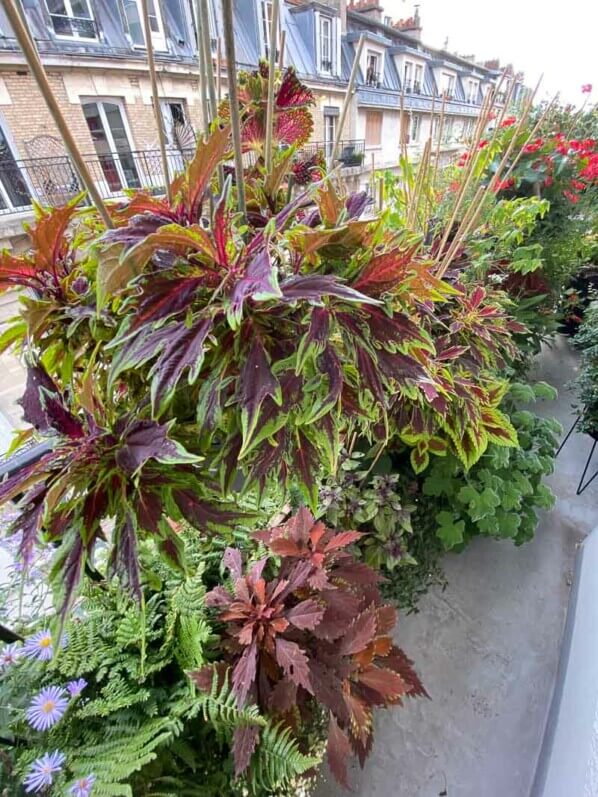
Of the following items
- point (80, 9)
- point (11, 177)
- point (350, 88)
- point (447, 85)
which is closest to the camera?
point (350, 88)

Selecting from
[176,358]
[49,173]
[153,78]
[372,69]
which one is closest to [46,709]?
[176,358]

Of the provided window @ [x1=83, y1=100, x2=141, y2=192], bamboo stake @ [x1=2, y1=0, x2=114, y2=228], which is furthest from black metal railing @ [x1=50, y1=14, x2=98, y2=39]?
bamboo stake @ [x1=2, y1=0, x2=114, y2=228]

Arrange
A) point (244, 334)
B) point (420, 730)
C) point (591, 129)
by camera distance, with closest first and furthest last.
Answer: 1. point (244, 334)
2. point (420, 730)
3. point (591, 129)

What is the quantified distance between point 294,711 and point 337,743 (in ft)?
0.31

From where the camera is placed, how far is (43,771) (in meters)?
0.57

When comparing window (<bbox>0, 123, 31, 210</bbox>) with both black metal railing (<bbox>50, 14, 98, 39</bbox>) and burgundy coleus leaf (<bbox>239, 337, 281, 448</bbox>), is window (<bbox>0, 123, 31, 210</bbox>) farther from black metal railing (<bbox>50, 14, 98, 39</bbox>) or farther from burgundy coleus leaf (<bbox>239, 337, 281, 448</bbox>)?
burgundy coleus leaf (<bbox>239, 337, 281, 448</bbox>)

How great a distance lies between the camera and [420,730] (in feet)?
3.52

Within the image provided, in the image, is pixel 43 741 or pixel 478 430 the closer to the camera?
pixel 43 741

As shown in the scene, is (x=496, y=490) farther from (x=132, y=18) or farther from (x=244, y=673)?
(x=132, y=18)

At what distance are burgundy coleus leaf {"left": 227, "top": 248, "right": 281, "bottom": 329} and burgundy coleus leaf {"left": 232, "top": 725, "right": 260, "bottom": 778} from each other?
0.69 m

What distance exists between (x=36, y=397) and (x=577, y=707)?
1303 mm

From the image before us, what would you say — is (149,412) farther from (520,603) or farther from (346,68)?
(346,68)

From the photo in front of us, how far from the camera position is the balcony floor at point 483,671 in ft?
3.32

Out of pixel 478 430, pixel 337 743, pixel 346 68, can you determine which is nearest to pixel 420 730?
pixel 337 743
